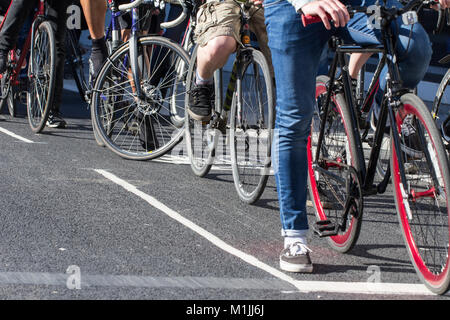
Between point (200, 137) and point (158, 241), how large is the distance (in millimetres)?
1733

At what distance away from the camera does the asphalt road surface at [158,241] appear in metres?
3.60

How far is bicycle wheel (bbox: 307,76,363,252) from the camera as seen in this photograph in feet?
13.3

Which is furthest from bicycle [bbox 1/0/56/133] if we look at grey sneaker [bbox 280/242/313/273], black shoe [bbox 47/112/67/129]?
grey sneaker [bbox 280/242/313/273]

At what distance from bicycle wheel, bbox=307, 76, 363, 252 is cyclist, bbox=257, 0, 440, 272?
234mm

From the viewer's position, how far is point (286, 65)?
390 centimetres

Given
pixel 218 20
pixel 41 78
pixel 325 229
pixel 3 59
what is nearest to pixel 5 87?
pixel 3 59

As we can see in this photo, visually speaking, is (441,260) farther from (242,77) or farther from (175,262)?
(242,77)

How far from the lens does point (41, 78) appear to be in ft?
24.8

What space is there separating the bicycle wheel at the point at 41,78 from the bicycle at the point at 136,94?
68cm

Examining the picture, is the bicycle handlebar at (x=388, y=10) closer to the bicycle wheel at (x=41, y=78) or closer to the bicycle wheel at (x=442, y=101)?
the bicycle wheel at (x=442, y=101)

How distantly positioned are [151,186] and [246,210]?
77cm

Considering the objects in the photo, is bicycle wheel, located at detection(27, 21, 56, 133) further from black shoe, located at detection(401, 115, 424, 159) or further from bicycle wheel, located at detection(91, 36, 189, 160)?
black shoe, located at detection(401, 115, 424, 159)

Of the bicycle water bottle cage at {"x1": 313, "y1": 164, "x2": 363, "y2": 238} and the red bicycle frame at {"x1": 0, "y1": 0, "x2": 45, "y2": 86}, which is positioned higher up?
the red bicycle frame at {"x1": 0, "y1": 0, "x2": 45, "y2": 86}

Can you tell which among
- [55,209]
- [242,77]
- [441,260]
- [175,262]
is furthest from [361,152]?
[55,209]
